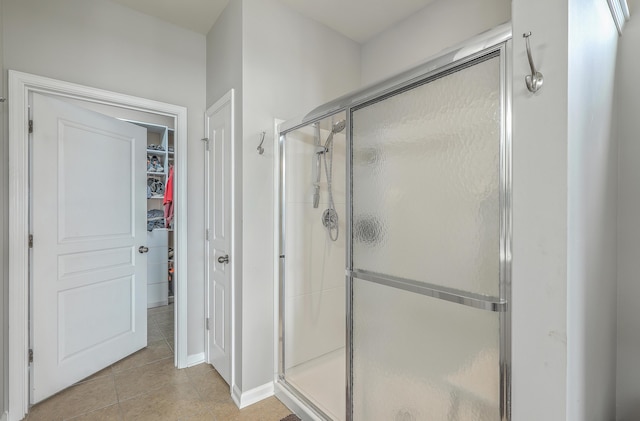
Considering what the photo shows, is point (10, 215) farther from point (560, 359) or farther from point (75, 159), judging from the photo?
point (560, 359)

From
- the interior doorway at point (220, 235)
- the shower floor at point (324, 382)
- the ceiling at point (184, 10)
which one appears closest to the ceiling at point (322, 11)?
the ceiling at point (184, 10)

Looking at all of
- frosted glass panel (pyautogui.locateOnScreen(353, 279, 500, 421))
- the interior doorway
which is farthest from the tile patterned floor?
frosted glass panel (pyautogui.locateOnScreen(353, 279, 500, 421))

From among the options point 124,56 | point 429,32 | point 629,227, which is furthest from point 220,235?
point 629,227

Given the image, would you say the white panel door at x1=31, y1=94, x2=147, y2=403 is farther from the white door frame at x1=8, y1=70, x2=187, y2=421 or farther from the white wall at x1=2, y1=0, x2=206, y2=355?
the white wall at x1=2, y1=0, x2=206, y2=355

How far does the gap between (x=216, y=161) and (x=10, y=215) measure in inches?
49.2

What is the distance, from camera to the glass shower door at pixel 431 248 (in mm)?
1010

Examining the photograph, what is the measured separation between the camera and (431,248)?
120 cm

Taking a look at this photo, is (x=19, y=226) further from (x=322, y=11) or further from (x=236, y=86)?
(x=322, y=11)

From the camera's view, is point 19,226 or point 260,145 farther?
point 260,145

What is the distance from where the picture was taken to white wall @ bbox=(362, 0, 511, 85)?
192 cm

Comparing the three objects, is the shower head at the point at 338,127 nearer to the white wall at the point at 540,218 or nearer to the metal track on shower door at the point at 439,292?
the metal track on shower door at the point at 439,292

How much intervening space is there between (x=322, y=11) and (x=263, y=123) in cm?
99

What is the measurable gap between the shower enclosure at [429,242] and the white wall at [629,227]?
2.85 ft

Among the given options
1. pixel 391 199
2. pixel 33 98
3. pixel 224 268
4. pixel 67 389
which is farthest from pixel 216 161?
pixel 67 389
